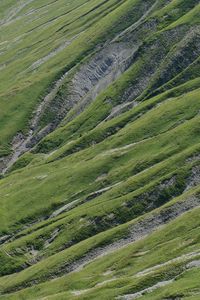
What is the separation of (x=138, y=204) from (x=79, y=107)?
7783 centimetres

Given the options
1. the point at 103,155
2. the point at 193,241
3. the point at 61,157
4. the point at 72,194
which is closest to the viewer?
the point at 193,241

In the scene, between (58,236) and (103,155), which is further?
(103,155)

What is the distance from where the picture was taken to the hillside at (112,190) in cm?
9519

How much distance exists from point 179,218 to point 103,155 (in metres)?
52.5

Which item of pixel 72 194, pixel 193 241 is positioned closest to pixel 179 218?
pixel 193 241

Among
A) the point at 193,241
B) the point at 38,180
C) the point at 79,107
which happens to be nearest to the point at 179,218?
the point at 193,241

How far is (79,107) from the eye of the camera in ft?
646

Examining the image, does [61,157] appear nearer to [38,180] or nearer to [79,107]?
[38,180]

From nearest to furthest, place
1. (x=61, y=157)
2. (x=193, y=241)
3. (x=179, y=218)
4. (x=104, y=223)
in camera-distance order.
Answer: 1. (x=193, y=241)
2. (x=179, y=218)
3. (x=104, y=223)
4. (x=61, y=157)

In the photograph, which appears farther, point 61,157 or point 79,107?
point 79,107

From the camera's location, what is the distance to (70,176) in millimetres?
153375

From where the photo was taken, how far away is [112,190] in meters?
135

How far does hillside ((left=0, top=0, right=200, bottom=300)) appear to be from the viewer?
95188mm

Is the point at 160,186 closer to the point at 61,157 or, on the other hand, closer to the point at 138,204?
the point at 138,204
